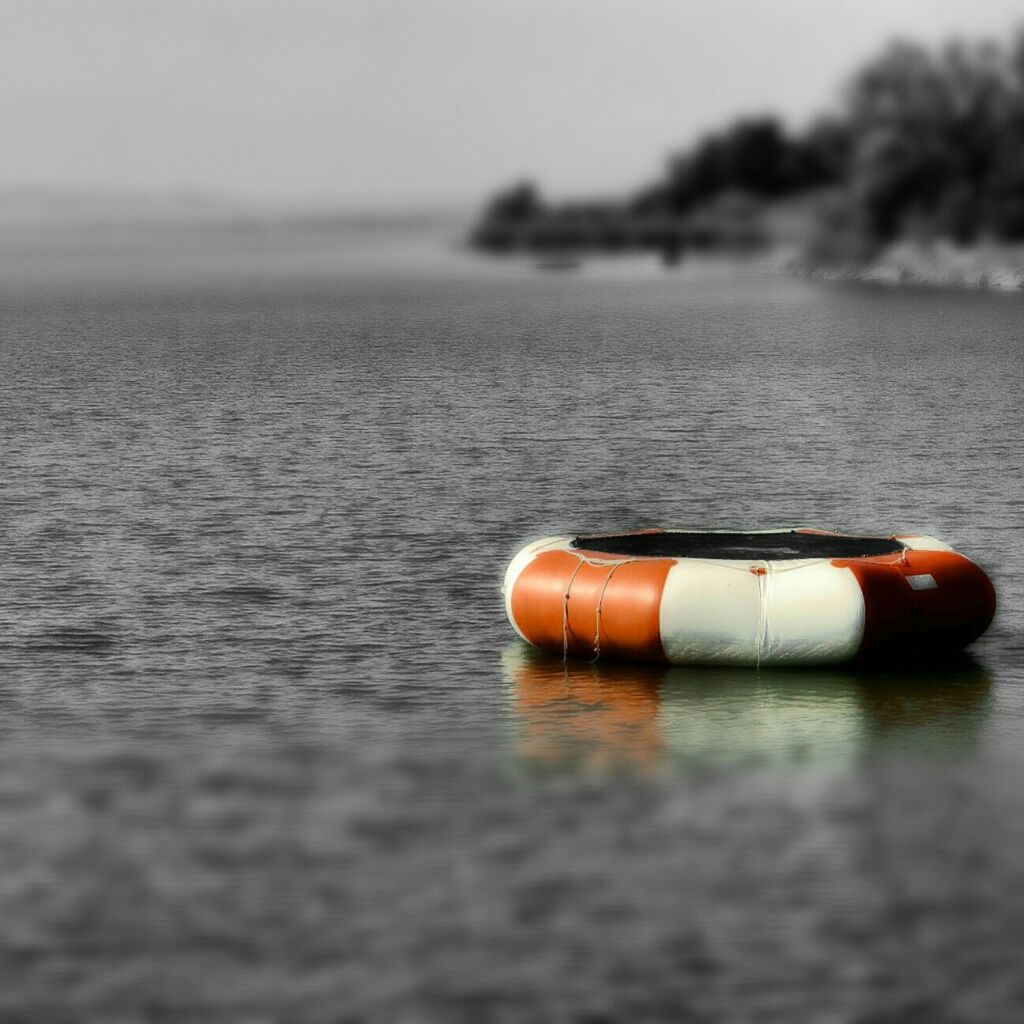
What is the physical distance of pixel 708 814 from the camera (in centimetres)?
1350

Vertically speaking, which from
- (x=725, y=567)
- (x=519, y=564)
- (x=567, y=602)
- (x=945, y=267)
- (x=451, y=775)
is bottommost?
(x=451, y=775)

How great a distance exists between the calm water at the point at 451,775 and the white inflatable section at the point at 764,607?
414mm

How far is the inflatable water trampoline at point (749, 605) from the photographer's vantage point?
675 inches

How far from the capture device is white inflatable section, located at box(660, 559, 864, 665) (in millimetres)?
17078

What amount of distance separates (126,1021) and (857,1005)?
3878 millimetres

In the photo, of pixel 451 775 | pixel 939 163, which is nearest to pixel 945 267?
pixel 939 163

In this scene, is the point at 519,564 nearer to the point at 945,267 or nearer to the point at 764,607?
the point at 764,607

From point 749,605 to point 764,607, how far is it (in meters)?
0.14

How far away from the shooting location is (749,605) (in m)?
17.1

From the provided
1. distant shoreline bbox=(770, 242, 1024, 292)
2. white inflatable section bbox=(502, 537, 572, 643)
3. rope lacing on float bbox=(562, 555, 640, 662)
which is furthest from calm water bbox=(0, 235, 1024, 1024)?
distant shoreline bbox=(770, 242, 1024, 292)

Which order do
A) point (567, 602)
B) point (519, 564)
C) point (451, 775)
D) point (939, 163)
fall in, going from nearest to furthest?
point (451, 775), point (567, 602), point (519, 564), point (939, 163)

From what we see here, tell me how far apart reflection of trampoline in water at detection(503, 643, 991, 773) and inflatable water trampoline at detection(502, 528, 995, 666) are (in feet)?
0.81

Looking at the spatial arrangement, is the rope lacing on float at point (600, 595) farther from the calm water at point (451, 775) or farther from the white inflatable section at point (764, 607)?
the white inflatable section at point (764, 607)

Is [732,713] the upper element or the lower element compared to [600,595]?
lower
